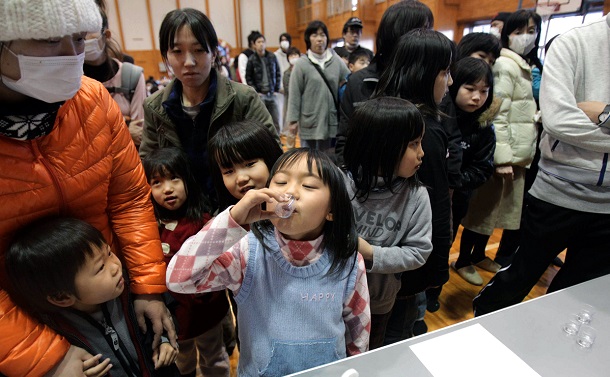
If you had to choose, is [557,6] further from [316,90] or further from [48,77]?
[48,77]

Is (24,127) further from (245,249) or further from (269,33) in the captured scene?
(269,33)

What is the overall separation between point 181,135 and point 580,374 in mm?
1516

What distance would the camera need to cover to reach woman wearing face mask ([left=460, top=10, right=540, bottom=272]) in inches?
84.5

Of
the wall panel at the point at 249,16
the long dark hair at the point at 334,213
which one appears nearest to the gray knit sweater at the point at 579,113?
the long dark hair at the point at 334,213

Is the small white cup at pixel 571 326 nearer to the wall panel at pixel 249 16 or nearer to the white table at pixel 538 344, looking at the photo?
the white table at pixel 538 344

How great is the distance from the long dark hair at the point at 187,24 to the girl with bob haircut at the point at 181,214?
429 mm

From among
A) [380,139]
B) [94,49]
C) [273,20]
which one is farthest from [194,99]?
[273,20]

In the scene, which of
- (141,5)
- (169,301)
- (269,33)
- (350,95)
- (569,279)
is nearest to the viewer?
(169,301)

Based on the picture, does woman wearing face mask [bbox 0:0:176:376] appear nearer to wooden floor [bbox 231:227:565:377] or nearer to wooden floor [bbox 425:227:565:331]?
wooden floor [bbox 231:227:565:377]

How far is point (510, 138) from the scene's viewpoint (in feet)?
7.30

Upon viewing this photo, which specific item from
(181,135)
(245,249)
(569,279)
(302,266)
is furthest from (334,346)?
(569,279)

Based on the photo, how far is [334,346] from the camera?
917 millimetres

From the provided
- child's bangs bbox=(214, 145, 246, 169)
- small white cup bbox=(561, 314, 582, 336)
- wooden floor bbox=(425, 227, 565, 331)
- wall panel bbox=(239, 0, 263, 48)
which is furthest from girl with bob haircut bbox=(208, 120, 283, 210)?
wall panel bbox=(239, 0, 263, 48)

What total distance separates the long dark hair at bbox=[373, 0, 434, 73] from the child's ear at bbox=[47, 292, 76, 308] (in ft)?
4.79
